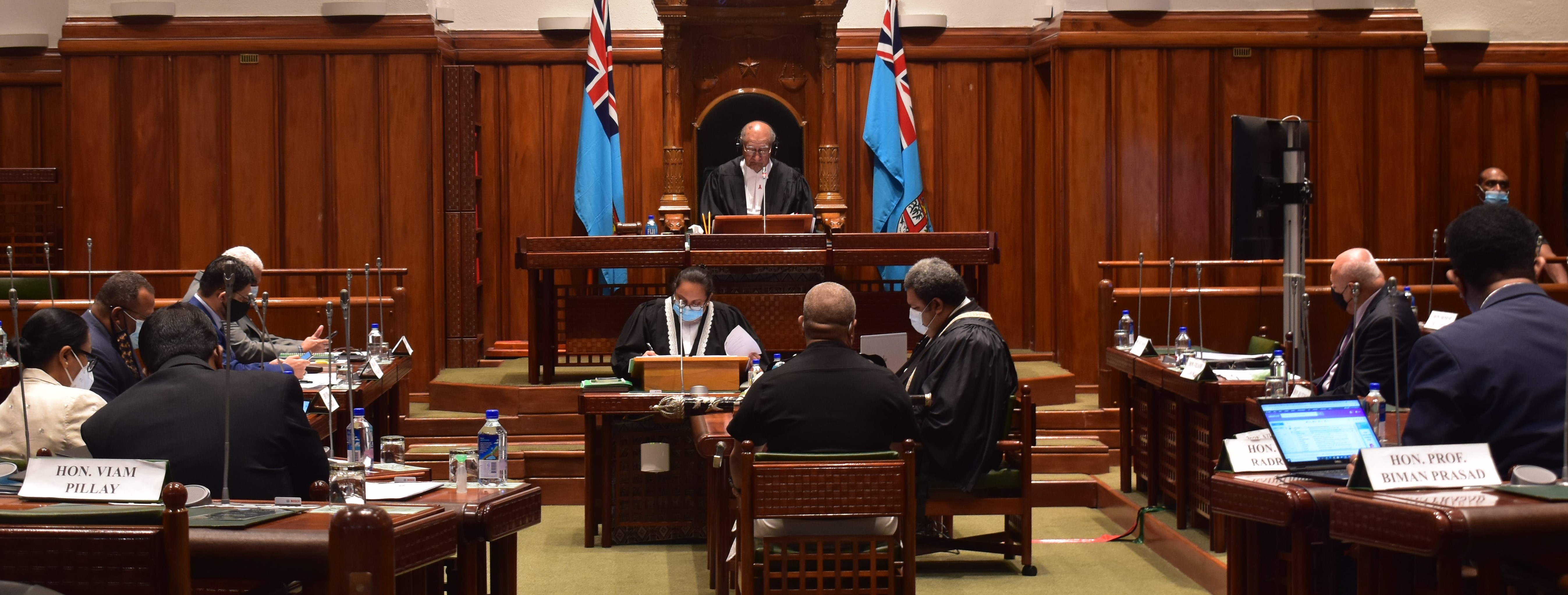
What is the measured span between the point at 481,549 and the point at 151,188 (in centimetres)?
745

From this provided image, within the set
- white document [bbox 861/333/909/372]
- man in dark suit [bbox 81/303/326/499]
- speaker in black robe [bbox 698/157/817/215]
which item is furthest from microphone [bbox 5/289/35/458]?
speaker in black robe [bbox 698/157/817/215]

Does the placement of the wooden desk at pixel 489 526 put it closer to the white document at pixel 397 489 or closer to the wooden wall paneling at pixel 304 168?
the white document at pixel 397 489

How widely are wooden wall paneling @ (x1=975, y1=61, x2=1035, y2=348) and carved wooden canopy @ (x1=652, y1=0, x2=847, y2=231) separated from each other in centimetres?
127

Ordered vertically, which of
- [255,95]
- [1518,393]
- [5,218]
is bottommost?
[1518,393]

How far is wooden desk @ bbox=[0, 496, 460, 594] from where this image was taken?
2.71 m

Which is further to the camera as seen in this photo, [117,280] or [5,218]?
[5,218]

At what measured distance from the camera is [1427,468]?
3.00 meters

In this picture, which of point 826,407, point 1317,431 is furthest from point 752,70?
point 1317,431

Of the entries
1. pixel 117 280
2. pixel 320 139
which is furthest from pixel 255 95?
pixel 117 280

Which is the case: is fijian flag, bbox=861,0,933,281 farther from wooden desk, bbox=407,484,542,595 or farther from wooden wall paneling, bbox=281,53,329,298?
wooden desk, bbox=407,484,542,595

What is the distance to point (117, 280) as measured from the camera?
5594mm

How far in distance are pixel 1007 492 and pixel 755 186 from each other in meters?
4.25

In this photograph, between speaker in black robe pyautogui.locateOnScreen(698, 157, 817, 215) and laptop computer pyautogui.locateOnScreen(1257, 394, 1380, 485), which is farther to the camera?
speaker in black robe pyautogui.locateOnScreen(698, 157, 817, 215)

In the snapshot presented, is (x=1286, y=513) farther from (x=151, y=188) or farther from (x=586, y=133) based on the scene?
(x=151, y=188)
